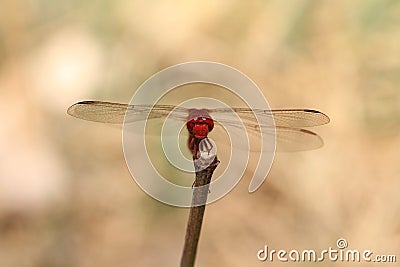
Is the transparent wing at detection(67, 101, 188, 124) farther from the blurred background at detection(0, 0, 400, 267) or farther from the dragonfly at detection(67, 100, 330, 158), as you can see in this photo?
the blurred background at detection(0, 0, 400, 267)

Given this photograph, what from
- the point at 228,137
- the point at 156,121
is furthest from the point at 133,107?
the point at 228,137

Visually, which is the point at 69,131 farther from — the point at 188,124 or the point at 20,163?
the point at 188,124

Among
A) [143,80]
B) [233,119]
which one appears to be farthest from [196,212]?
[143,80]

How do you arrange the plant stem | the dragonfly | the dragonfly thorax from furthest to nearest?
1. the dragonfly
2. the dragonfly thorax
3. the plant stem

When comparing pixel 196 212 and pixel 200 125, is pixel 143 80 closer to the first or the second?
pixel 200 125

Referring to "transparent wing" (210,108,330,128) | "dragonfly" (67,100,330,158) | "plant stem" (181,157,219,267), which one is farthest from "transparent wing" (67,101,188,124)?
"plant stem" (181,157,219,267)
